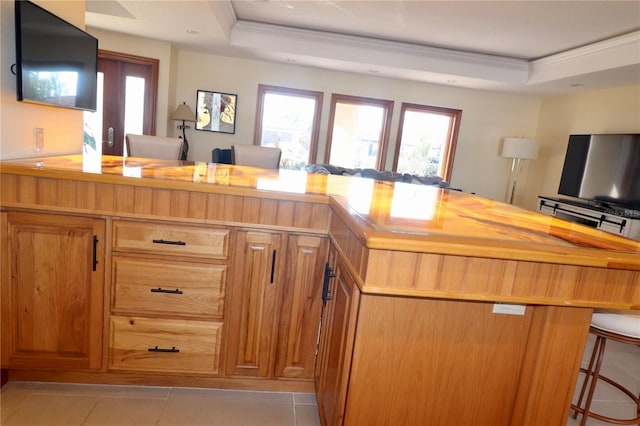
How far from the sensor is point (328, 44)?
5.45 metres

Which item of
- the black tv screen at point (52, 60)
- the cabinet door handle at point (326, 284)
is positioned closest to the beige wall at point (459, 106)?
the black tv screen at point (52, 60)

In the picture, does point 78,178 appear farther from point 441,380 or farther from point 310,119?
point 310,119

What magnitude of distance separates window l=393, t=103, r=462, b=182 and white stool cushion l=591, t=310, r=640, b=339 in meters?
5.59

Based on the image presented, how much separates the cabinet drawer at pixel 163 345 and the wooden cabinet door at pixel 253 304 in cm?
8

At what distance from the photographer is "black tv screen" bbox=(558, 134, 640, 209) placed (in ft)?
15.2

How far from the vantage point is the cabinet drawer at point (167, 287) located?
5.39 ft

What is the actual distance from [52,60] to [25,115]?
1.13 feet

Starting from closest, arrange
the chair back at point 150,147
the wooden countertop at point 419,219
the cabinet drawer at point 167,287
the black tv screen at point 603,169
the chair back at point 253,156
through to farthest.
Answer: the wooden countertop at point 419,219 < the cabinet drawer at point 167,287 < the chair back at point 150,147 < the chair back at point 253,156 < the black tv screen at point 603,169

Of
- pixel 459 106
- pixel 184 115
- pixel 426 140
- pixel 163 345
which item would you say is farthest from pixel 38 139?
pixel 459 106

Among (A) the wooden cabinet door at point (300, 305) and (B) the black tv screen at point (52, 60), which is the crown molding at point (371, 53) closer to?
(B) the black tv screen at point (52, 60)

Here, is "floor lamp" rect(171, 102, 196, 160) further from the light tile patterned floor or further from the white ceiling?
the light tile patterned floor

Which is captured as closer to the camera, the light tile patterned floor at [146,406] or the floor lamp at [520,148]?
the light tile patterned floor at [146,406]

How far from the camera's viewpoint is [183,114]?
5.82 meters

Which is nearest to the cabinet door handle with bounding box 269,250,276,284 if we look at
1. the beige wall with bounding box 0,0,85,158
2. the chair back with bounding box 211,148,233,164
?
the beige wall with bounding box 0,0,85,158
